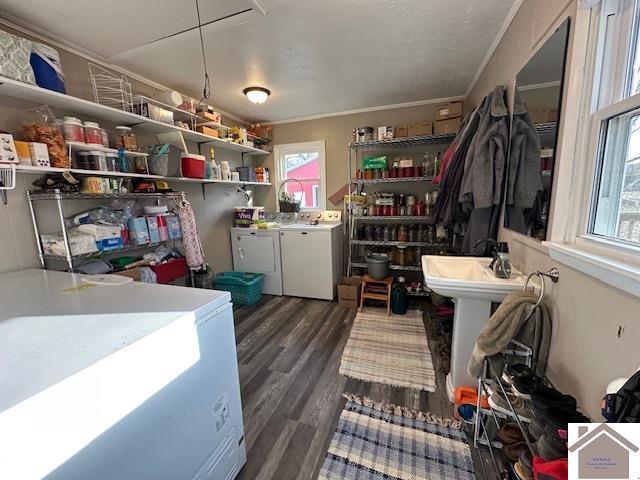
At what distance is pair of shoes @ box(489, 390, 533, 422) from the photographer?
1.05 meters

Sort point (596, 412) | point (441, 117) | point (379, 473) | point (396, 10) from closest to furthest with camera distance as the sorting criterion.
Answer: point (596, 412), point (379, 473), point (396, 10), point (441, 117)

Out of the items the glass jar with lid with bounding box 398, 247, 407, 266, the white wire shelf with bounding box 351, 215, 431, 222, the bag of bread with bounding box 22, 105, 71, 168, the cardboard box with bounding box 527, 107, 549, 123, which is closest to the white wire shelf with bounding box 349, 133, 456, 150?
the white wire shelf with bounding box 351, 215, 431, 222

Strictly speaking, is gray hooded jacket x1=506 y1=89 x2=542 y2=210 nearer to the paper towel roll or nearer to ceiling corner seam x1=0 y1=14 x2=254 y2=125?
the paper towel roll

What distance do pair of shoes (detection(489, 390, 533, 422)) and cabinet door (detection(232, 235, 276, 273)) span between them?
2.51 m

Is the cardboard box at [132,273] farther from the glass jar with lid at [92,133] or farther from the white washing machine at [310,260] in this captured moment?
the white washing machine at [310,260]

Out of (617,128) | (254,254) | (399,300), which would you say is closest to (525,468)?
(617,128)

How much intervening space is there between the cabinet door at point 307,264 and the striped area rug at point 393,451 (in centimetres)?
167

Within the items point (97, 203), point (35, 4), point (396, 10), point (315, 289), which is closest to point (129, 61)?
point (35, 4)

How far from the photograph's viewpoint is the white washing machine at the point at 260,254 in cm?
321

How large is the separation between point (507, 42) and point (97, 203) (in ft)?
10.3

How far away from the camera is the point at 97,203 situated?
1958 millimetres

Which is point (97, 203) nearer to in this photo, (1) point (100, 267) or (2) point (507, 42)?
(1) point (100, 267)

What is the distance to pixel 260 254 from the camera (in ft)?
10.7

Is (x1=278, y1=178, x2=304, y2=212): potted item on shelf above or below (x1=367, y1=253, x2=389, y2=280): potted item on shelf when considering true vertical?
above
